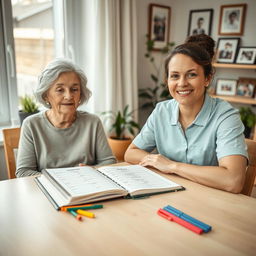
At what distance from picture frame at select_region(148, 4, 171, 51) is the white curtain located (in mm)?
531

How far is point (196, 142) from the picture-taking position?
1.40 metres

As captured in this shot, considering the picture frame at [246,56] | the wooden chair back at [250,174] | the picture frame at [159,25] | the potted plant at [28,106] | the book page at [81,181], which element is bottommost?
the wooden chair back at [250,174]

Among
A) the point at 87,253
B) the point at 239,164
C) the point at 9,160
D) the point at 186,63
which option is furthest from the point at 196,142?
the point at 9,160

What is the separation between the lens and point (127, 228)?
33.3 inches

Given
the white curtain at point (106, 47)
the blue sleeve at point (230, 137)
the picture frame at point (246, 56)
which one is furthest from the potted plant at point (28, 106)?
the picture frame at point (246, 56)

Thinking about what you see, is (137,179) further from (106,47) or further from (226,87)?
(226,87)

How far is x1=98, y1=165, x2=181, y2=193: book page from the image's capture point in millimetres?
1095

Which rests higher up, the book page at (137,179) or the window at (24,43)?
the window at (24,43)

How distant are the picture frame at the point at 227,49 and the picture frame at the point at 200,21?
0.82ft

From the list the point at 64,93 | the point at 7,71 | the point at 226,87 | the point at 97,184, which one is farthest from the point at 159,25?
the point at 97,184

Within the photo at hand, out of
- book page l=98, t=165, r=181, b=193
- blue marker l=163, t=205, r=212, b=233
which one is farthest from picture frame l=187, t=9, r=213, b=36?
blue marker l=163, t=205, r=212, b=233

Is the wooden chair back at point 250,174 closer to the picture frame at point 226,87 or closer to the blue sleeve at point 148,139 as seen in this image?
the blue sleeve at point 148,139

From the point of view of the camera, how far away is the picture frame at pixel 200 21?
Answer: 11.4ft

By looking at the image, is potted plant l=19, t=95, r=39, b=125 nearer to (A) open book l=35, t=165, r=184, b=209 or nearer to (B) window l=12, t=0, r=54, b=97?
(B) window l=12, t=0, r=54, b=97
